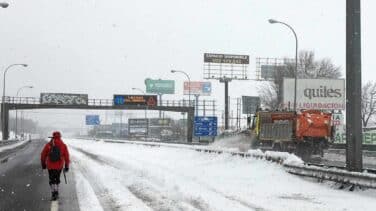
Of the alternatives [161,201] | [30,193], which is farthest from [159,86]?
[161,201]

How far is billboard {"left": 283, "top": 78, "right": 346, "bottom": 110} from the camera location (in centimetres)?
6338

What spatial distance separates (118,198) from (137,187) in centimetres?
266

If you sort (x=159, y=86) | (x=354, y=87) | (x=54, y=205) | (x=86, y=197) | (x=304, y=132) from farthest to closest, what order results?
(x=159, y=86) < (x=304, y=132) < (x=354, y=87) < (x=86, y=197) < (x=54, y=205)

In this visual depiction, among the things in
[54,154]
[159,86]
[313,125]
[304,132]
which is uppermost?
[159,86]

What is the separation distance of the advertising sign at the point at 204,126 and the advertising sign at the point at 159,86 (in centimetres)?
7229

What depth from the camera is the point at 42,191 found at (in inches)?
641

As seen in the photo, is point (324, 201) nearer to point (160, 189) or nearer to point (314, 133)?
point (160, 189)

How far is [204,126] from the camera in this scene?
5488 centimetres

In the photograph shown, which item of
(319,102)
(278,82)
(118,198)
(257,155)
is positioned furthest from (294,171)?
(278,82)

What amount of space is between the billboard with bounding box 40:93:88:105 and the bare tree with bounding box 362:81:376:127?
3996 centimetres

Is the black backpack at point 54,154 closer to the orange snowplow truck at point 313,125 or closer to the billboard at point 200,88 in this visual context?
the orange snowplow truck at point 313,125

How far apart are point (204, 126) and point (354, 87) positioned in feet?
125

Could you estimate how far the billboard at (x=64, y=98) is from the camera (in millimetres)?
91000

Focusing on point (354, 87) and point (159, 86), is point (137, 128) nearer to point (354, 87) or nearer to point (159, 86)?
point (159, 86)
